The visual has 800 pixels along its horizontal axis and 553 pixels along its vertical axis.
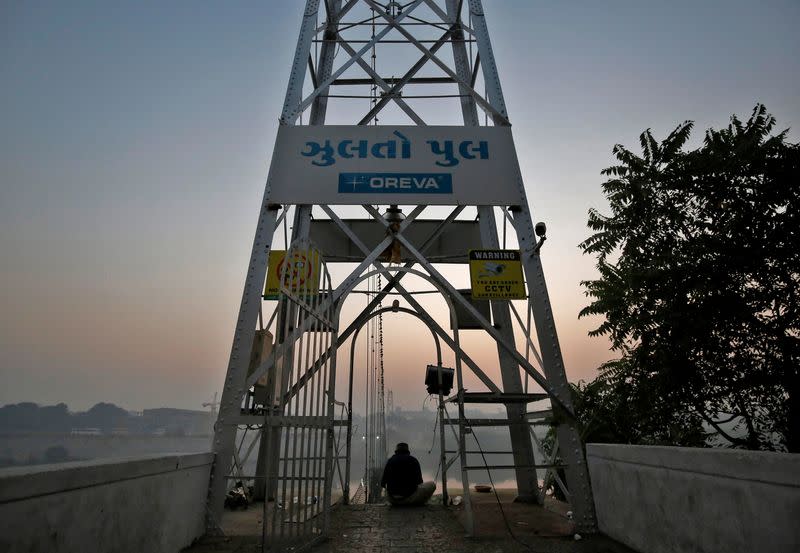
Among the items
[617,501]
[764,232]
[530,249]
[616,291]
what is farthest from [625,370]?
[617,501]

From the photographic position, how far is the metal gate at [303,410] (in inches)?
177

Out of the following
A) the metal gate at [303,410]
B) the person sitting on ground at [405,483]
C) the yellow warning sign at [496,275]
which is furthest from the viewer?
the person sitting on ground at [405,483]

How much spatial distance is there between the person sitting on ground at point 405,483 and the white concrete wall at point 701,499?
3.91 meters

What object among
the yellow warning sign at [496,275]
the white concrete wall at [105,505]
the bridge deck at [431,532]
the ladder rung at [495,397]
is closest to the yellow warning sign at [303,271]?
the white concrete wall at [105,505]

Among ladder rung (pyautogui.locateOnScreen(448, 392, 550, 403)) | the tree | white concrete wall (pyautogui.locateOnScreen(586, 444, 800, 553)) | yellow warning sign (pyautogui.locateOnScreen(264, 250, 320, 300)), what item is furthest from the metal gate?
the tree

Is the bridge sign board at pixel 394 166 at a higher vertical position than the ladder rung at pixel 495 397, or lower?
higher

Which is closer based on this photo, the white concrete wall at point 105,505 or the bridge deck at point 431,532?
the white concrete wall at point 105,505

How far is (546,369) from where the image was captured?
21.6ft

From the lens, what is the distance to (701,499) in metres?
3.54

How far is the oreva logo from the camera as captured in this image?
7.26 meters

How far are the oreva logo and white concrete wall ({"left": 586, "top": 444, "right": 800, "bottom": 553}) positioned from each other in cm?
447

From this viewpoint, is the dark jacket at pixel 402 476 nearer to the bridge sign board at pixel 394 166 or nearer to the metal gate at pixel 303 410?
the metal gate at pixel 303 410

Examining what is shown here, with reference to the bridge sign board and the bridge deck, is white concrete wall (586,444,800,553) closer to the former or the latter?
the bridge deck

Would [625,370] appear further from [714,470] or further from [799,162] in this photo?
[714,470]
